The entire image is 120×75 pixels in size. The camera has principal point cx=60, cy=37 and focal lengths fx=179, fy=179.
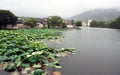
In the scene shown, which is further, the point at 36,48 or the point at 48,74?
the point at 36,48

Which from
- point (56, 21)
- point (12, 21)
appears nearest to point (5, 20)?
point (12, 21)

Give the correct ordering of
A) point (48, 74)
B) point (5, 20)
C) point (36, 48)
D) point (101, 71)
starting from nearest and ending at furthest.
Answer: point (48, 74) → point (101, 71) → point (36, 48) → point (5, 20)

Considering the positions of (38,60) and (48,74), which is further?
(38,60)

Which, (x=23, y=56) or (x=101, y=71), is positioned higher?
(x=23, y=56)

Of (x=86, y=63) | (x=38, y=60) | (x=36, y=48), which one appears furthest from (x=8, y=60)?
(x=86, y=63)

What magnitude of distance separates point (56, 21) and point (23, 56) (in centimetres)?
3785

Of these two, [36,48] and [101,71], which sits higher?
[36,48]

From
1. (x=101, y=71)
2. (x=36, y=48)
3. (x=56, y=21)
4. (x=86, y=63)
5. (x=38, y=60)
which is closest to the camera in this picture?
(x=101, y=71)

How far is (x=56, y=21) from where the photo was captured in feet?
143

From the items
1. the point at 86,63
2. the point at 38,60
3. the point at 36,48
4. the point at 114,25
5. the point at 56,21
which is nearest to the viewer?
the point at 38,60

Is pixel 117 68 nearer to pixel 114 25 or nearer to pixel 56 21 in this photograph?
pixel 56 21

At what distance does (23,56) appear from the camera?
5.98m

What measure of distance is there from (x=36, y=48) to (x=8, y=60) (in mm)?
1548

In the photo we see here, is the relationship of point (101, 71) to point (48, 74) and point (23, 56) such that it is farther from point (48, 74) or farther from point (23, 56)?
point (23, 56)
